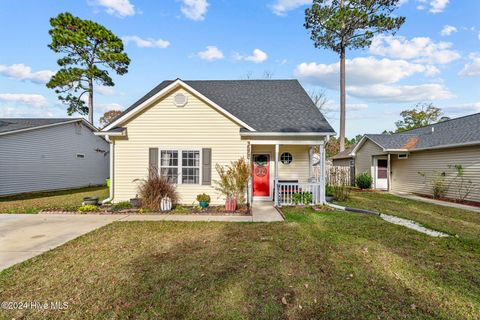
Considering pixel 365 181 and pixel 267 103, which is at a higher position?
pixel 267 103

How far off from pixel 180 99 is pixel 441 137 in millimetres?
14378

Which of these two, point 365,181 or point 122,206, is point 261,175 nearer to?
point 122,206

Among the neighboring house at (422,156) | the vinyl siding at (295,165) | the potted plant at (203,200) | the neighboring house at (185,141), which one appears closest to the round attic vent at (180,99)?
Result: the neighboring house at (185,141)

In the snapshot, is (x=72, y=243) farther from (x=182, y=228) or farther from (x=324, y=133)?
(x=324, y=133)

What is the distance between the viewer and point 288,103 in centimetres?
1177

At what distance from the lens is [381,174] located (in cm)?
1711

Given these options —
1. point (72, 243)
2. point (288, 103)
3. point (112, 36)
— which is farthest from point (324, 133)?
point (112, 36)

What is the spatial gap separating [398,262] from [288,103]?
28.9ft

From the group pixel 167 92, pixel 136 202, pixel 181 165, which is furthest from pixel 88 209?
pixel 167 92

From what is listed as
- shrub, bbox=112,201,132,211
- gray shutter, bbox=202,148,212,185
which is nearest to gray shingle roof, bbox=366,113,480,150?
gray shutter, bbox=202,148,212,185

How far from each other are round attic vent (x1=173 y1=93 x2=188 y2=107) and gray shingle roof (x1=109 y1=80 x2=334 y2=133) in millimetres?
1444

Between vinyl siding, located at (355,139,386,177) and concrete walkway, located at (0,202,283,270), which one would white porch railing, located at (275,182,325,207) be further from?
vinyl siding, located at (355,139,386,177)

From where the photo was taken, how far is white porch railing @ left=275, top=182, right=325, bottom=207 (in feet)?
30.8

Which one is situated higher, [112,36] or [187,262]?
[112,36]
